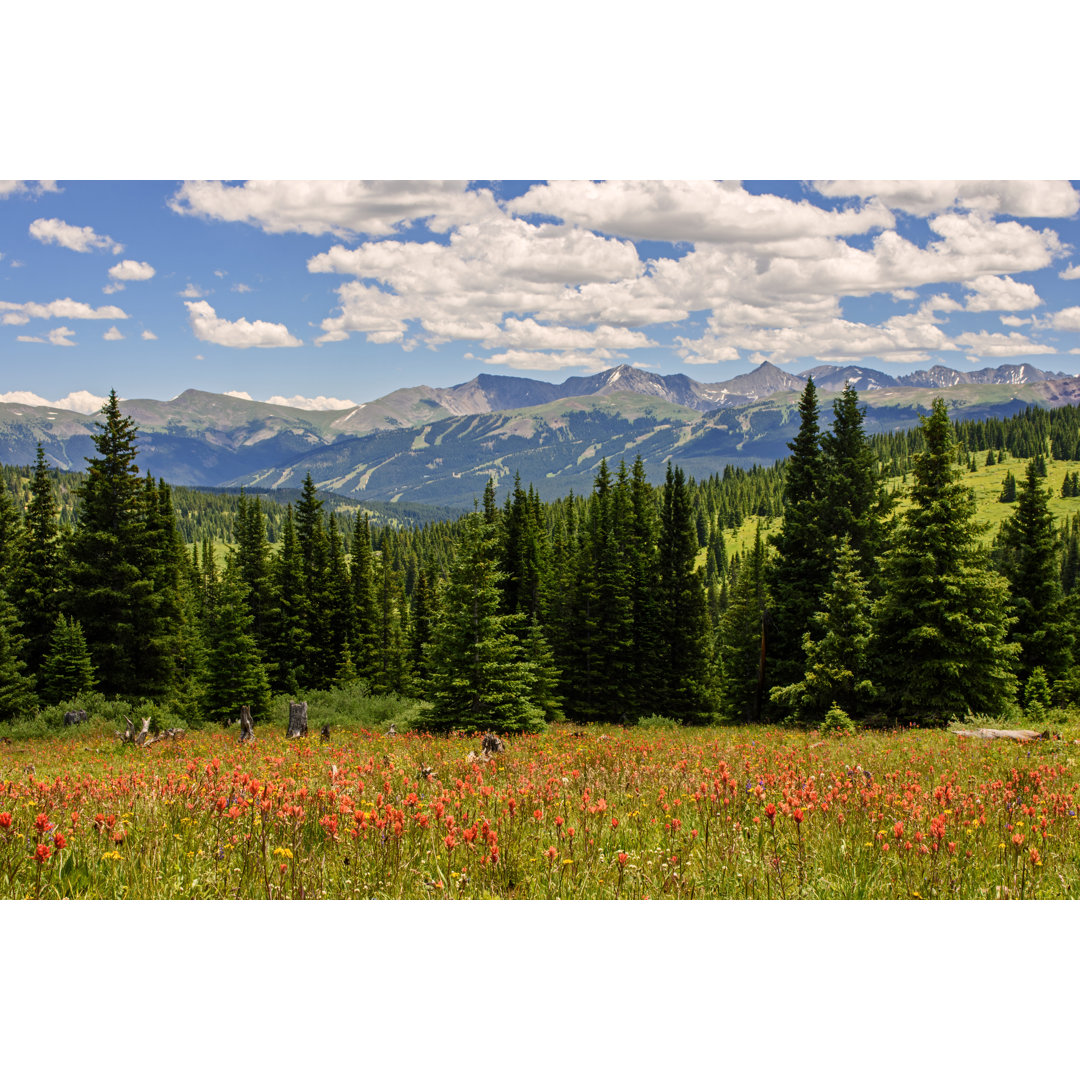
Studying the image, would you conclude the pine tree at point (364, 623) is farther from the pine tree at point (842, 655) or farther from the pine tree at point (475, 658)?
the pine tree at point (842, 655)

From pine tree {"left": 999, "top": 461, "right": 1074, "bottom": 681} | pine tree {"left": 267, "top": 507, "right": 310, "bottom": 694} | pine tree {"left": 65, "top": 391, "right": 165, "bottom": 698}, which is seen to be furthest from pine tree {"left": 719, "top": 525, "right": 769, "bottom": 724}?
pine tree {"left": 65, "top": 391, "right": 165, "bottom": 698}

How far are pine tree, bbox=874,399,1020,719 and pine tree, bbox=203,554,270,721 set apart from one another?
25.3 metres

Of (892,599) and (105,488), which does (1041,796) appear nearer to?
(892,599)

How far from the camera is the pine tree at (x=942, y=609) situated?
75.3 feet

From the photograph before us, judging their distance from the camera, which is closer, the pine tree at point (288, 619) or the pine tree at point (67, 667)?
the pine tree at point (67, 667)

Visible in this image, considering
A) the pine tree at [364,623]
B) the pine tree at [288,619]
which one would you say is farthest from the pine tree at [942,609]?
the pine tree at [364,623]

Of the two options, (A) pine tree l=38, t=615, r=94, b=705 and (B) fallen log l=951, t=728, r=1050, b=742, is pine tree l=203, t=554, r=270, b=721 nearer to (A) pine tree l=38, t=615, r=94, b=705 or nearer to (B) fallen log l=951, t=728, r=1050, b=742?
(A) pine tree l=38, t=615, r=94, b=705

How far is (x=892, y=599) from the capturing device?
24000 mm

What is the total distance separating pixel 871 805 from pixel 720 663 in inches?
1814

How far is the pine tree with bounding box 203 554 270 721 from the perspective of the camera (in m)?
30.6

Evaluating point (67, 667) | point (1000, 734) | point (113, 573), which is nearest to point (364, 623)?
point (113, 573)

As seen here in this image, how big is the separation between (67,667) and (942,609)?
116ft

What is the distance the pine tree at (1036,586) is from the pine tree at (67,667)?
1690 inches

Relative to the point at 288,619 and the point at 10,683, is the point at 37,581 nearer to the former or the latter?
the point at 10,683
